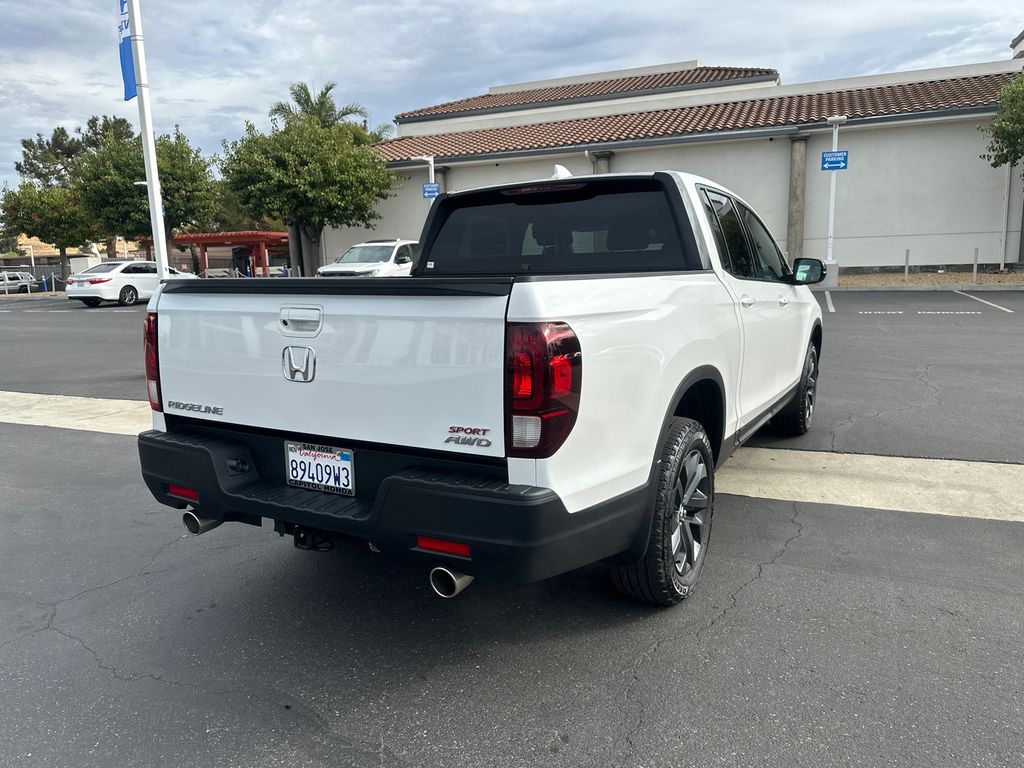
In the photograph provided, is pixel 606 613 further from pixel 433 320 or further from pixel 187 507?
pixel 187 507

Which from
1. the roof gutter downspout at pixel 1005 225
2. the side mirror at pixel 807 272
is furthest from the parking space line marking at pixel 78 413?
the roof gutter downspout at pixel 1005 225

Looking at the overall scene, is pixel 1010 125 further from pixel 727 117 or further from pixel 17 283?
pixel 17 283

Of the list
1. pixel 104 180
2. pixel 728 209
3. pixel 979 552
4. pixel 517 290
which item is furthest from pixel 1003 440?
pixel 104 180

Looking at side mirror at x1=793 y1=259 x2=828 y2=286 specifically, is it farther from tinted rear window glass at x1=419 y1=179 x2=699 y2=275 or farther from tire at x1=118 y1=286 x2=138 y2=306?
tire at x1=118 y1=286 x2=138 y2=306

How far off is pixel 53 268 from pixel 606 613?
59765 millimetres

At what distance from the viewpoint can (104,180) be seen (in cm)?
3078

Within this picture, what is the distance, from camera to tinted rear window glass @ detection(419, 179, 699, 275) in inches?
152

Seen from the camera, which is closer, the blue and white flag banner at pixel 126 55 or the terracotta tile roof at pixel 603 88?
the blue and white flag banner at pixel 126 55

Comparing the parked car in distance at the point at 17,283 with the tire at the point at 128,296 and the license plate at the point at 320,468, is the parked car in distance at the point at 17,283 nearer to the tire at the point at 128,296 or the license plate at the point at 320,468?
the tire at the point at 128,296

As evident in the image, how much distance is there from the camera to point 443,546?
2.53 metres

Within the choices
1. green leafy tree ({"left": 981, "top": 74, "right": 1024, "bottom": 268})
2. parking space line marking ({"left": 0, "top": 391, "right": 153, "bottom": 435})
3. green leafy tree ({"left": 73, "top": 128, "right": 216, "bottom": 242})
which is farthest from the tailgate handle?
green leafy tree ({"left": 73, "top": 128, "right": 216, "bottom": 242})

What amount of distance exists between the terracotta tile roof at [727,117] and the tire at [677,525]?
2193 cm

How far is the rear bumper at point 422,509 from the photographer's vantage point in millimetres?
2412

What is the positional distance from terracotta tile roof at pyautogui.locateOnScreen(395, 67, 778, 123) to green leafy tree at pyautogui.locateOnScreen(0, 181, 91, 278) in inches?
787
